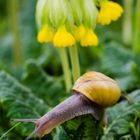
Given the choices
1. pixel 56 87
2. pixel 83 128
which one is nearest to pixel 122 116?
pixel 83 128

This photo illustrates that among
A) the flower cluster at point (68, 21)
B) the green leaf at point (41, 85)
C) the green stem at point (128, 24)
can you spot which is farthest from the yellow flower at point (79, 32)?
the green stem at point (128, 24)

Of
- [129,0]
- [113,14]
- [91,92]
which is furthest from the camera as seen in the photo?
[129,0]

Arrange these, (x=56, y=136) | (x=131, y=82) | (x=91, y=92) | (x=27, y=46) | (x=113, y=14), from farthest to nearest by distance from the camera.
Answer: (x=27, y=46) → (x=131, y=82) → (x=113, y=14) → (x=56, y=136) → (x=91, y=92)

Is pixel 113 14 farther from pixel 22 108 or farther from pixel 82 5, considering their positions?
pixel 22 108

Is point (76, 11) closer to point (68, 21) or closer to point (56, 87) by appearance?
point (68, 21)

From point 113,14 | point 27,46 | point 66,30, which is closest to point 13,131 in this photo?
point 66,30

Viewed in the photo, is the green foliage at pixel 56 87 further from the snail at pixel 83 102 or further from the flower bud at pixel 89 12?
the flower bud at pixel 89 12

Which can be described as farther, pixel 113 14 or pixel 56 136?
pixel 113 14
